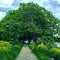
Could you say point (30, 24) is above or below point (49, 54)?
above

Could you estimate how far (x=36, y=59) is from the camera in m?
27.8

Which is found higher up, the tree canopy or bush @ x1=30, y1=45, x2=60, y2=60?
the tree canopy

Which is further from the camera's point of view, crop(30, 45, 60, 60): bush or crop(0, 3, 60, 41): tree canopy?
crop(0, 3, 60, 41): tree canopy

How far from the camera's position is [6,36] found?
68.0 meters

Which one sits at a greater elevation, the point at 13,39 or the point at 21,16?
the point at 21,16

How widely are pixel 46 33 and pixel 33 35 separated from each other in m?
3.52

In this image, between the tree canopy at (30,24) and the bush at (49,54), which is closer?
the bush at (49,54)

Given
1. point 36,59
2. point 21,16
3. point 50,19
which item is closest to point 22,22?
point 21,16

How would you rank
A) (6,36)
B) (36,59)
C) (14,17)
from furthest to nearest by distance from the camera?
(14,17)
(6,36)
(36,59)

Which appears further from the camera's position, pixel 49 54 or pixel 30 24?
pixel 30 24

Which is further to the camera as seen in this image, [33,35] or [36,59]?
[33,35]

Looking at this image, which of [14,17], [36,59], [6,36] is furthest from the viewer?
[14,17]

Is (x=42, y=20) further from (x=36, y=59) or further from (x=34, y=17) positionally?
(x=36, y=59)

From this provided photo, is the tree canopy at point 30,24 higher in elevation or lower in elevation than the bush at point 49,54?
higher
